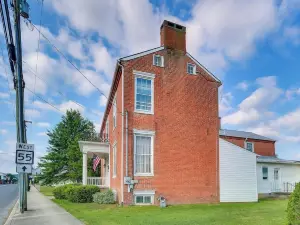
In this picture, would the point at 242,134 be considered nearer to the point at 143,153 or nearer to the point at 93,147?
the point at 93,147

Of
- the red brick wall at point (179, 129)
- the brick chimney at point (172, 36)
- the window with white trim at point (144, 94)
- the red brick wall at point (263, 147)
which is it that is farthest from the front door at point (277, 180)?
the window with white trim at point (144, 94)

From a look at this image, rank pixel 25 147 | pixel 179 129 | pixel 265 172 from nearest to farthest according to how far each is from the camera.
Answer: pixel 25 147, pixel 179 129, pixel 265 172

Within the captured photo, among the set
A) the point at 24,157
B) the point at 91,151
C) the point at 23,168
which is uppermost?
the point at 91,151

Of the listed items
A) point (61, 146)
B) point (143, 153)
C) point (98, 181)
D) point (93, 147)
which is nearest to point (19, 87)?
point (143, 153)

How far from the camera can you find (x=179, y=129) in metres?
19.0

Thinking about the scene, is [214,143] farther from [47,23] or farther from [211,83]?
[47,23]

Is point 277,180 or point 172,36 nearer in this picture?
point 172,36

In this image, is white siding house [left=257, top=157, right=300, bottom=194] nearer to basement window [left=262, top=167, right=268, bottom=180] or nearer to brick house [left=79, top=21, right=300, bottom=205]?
basement window [left=262, top=167, right=268, bottom=180]

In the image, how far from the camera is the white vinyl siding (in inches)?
1042

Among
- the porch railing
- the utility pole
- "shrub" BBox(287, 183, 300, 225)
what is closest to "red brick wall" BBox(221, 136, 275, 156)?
the porch railing

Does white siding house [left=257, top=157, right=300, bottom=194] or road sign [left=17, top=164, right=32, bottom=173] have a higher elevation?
road sign [left=17, top=164, right=32, bottom=173]

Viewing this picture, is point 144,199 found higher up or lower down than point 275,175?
lower down

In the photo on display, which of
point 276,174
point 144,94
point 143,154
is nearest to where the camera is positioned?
point 143,154

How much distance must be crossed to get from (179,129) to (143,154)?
2848 mm
